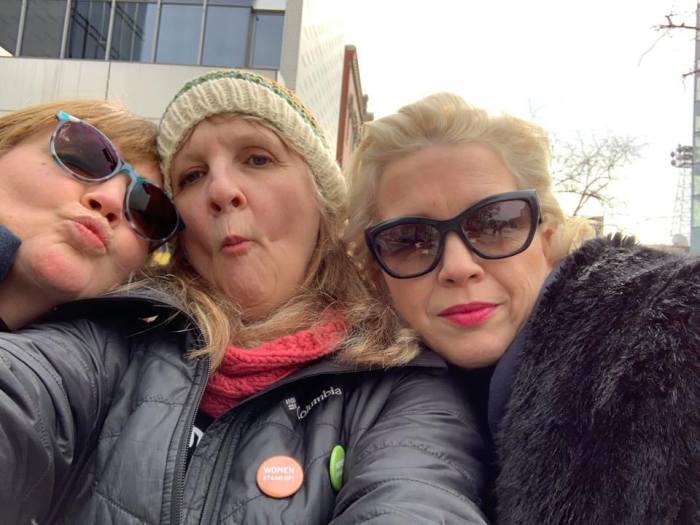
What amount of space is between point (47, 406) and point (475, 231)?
1168 mm

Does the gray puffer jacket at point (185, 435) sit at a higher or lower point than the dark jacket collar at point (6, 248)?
lower

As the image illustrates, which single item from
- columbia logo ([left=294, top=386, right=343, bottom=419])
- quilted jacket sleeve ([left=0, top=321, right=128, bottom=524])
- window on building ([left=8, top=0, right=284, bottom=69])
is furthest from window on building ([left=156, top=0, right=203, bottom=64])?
columbia logo ([left=294, top=386, right=343, bottom=419])

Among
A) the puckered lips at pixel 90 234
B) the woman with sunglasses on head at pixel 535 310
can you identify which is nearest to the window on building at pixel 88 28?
the puckered lips at pixel 90 234

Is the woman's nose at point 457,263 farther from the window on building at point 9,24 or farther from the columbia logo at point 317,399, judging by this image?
the window on building at point 9,24

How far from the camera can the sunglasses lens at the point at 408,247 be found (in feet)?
5.18

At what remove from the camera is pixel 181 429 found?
130 cm

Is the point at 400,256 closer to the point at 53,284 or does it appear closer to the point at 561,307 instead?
the point at 561,307

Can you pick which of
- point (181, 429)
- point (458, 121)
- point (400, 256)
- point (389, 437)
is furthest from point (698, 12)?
point (181, 429)

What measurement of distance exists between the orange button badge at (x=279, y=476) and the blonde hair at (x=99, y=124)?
118cm

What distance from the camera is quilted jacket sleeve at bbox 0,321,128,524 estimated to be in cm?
108

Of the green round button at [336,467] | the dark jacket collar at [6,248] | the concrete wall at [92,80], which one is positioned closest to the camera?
the green round button at [336,467]

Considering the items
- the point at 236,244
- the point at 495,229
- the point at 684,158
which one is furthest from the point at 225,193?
the point at 684,158

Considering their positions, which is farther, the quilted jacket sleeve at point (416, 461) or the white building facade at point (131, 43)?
the white building facade at point (131, 43)

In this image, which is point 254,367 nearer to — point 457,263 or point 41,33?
point 457,263
